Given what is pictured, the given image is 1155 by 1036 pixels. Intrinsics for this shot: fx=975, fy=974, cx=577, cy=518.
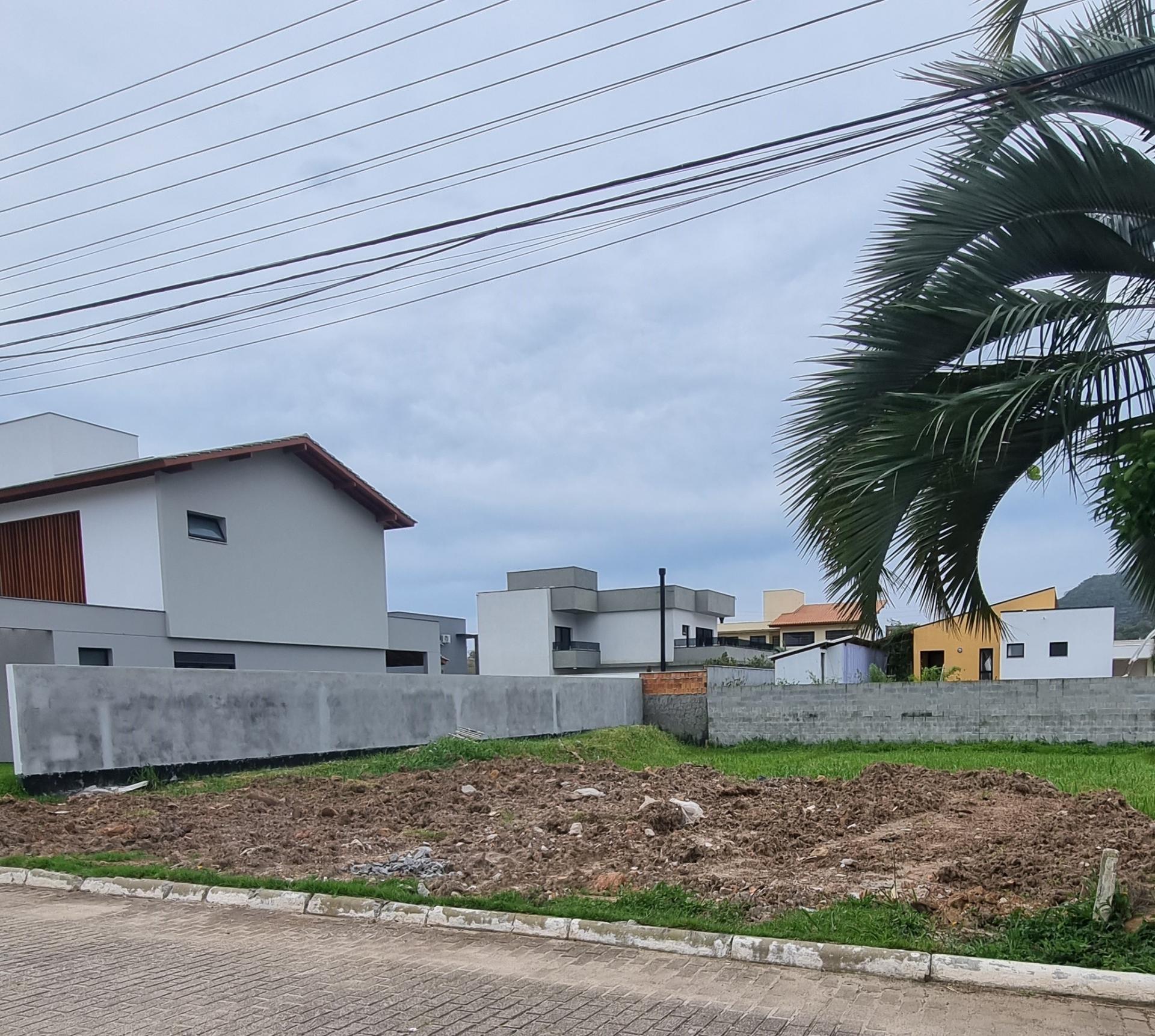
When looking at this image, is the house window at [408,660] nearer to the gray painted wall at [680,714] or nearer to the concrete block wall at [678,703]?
the concrete block wall at [678,703]

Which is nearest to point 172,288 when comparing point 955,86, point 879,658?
point 955,86

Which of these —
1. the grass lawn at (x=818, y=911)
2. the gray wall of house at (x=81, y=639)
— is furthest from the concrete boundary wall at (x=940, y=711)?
the gray wall of house at (x=81, y=639)

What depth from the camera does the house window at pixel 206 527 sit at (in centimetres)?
2178

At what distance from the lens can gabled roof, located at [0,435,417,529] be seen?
67.7ft

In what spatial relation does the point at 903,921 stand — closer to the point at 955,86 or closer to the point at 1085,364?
the point at 1085,364

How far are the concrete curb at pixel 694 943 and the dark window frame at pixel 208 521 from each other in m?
14.5

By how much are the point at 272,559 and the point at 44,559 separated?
196 inches

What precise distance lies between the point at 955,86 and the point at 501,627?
47330mm

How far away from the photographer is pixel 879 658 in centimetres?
4581

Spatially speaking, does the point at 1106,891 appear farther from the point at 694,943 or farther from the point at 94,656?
the point at 94,656

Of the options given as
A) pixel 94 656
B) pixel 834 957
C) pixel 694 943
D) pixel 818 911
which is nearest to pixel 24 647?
pixel 94 656

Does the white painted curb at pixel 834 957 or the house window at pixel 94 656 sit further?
the house window at pixel 94 656

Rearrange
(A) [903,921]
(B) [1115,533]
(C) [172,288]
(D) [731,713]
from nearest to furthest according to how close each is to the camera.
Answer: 1. (A) [903,921]
2. (B) [1115,533]
3. (C) [172,288]
4. (D) [731,713]

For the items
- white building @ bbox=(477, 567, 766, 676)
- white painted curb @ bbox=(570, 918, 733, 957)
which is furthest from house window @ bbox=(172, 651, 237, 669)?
white building @ bbox=(477, 567, 766, 676)
